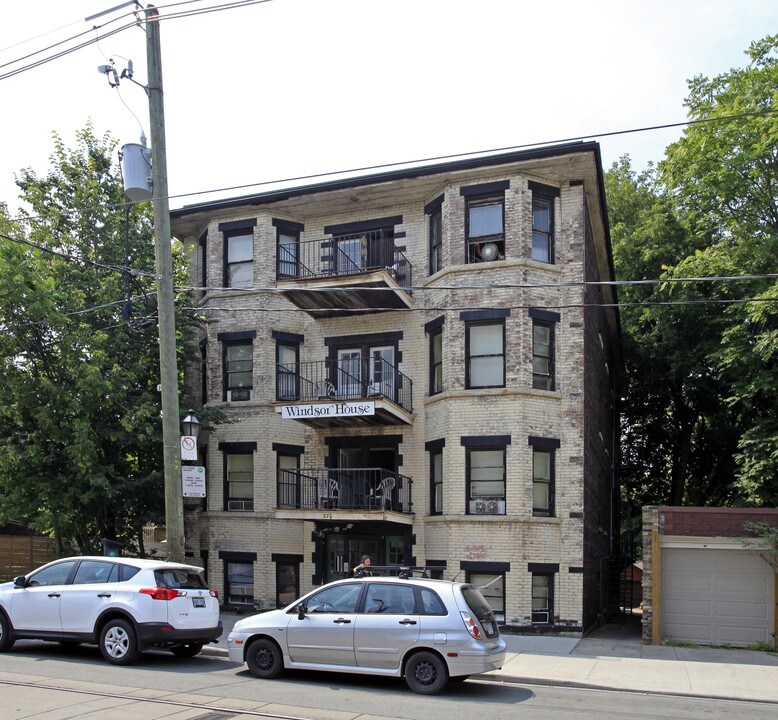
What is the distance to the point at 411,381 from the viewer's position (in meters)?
21.7

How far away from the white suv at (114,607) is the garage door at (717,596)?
982cm

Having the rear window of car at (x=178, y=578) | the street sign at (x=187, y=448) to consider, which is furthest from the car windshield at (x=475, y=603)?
the street sign at (x=187, y=448)

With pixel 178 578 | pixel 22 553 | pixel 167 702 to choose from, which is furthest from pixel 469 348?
pixel 22 553

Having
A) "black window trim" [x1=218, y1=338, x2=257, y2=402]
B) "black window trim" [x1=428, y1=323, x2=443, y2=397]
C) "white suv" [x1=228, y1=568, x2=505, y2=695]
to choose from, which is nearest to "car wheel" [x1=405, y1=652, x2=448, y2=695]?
"white suv" [x1=228, y1=568, x2=505, y2=695]

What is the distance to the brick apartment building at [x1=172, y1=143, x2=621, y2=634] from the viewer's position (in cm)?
1980

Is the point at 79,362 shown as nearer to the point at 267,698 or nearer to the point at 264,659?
the point at 264,659

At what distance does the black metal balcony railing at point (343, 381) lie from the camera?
21.7 meters

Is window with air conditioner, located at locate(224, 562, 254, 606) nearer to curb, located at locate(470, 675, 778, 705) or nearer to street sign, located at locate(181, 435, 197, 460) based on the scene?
street sign, located at locate(181, 435, 197, 460)

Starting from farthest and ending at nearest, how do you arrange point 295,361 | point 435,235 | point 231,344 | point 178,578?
point 231,344 → point 295,361 → point 435,235 → point 178,578

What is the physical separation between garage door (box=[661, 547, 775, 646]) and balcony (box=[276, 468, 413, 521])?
249 inches

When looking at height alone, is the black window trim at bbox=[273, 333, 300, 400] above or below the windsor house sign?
above

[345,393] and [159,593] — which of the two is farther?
[345,393]

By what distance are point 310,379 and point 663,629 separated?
418 inches

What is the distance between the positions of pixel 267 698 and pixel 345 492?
35.1 ft
